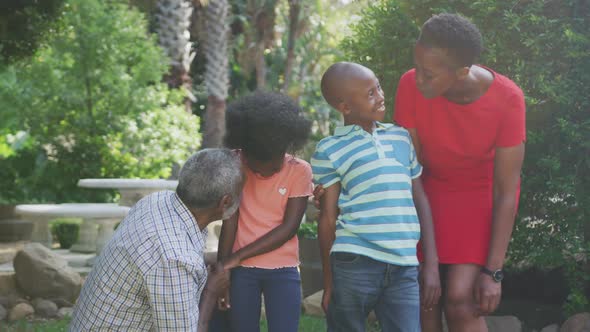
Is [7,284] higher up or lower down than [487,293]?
lower down

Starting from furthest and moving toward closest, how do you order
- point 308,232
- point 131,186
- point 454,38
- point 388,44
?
point 131,186 < point 308,232 < point 388,44 < point 454,38

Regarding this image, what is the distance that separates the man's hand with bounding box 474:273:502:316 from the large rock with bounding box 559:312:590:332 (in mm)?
2058

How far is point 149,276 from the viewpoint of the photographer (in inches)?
113

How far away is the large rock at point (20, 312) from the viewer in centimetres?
665

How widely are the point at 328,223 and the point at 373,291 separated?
33 centimetres

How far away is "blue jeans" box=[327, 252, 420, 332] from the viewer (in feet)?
10.2

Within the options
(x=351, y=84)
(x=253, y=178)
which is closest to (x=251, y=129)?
(x=253, y=178)

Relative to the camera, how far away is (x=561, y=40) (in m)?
5.08

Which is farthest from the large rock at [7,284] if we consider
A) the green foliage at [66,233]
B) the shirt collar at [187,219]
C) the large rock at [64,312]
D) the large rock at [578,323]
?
the shirt collar at [187,219]

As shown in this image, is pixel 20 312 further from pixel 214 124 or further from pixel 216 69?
pixel 216 69

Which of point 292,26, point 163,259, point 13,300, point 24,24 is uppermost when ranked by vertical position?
point 292,26

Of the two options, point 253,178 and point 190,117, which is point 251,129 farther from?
point 190,117

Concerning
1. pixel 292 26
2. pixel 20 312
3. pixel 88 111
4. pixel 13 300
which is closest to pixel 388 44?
pixel 20 312

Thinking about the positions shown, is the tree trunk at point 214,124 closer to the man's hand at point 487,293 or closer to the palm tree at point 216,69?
the palm tree at point 216,69
